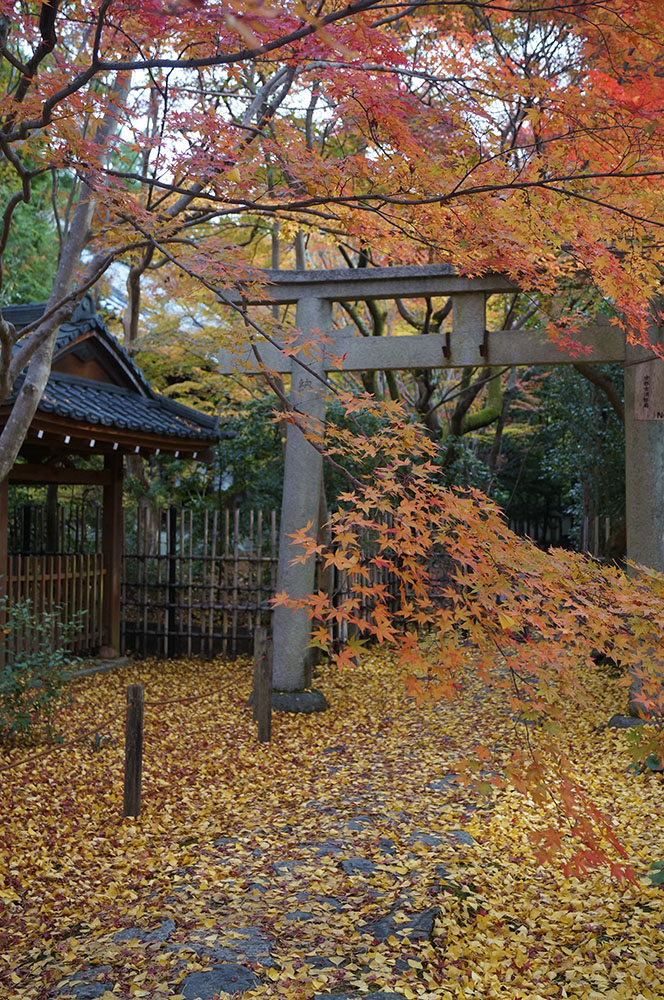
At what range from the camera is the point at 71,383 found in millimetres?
8898

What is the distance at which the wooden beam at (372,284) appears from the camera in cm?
711

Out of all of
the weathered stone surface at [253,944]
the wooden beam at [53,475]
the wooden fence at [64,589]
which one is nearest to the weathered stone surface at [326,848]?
the weathered stone surface at [253,944]

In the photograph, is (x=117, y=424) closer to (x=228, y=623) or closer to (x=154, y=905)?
(x=228, y=623)

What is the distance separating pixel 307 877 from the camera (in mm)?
4285

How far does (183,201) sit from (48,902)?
15.2 ft

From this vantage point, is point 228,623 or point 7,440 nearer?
point 7,440

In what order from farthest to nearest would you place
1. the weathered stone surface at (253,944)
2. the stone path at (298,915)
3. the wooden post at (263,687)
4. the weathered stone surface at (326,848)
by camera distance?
the wooden post at (263,687) → the weathered stone surface at (326,848) → the weathered stone surface at (253,944) → the stone path at (298,915)

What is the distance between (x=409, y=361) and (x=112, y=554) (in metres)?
4.87

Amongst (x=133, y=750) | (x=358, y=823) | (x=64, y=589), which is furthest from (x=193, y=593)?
(x=358, y=823)

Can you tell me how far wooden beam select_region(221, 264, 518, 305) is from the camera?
7105mm

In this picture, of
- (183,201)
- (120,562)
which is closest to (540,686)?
(183,201)

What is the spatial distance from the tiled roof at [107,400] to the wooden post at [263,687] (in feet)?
9.56

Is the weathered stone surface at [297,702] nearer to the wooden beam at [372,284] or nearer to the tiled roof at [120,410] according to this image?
the tiled roof at [120,410]

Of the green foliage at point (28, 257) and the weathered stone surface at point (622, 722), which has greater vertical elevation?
the green foliage at point (28, 257)
